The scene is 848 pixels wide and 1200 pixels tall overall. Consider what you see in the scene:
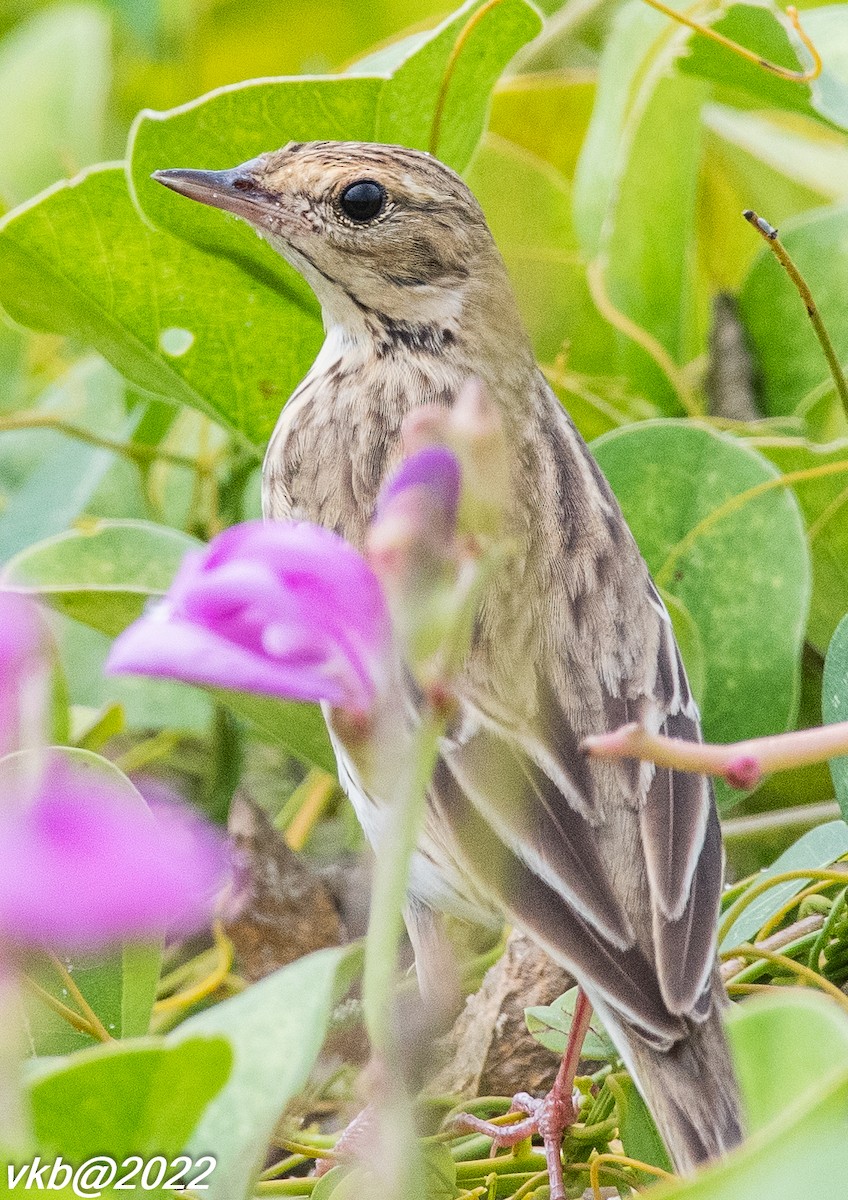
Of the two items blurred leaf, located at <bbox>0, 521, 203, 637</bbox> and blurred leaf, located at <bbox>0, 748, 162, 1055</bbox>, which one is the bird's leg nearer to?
blurred leaf, located at <bbox>0, 748, 162, 1055</bbox>

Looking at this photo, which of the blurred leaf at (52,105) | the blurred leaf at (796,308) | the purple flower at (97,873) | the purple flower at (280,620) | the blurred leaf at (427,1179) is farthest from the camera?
the blurred leaf at (52,105)

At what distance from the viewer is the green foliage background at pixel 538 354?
2090mm

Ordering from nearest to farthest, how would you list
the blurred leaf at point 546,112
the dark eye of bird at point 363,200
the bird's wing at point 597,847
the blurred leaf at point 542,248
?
the bird's wing at point 597,847
the dark eye of bird at point 363,200
the blurred leaf at point 542,248
the blurred leaf at point 546,112

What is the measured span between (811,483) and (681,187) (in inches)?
23.8

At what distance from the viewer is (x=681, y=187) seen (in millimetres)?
2488

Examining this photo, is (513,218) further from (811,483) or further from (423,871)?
(423,871)

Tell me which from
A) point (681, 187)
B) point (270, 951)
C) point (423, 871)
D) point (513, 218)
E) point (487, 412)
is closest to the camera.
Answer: point (487, 412)

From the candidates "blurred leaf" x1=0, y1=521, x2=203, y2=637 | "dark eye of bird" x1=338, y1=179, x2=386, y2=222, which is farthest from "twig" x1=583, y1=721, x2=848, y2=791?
"dark eye of bird" x1=338, y1=179, x2=386, y2=222

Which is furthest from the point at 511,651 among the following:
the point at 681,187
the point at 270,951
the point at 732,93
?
the point at 732,93

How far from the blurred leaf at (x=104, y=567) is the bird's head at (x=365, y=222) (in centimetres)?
48

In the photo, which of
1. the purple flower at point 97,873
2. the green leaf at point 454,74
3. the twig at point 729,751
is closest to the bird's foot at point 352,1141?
the twig at point 729,751

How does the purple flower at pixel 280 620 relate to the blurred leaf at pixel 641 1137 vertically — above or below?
above

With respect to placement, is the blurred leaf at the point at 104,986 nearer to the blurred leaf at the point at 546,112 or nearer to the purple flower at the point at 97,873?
the purple flower at the point at 97,873

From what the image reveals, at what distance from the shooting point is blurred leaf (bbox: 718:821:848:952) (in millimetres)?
1809
